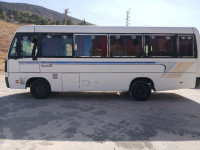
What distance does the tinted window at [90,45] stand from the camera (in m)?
7.86

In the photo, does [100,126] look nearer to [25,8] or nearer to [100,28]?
[100,28]

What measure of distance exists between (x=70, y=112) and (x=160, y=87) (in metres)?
4.22

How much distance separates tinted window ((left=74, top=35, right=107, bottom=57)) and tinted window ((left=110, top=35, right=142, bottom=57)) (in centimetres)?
39

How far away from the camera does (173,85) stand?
316 inches

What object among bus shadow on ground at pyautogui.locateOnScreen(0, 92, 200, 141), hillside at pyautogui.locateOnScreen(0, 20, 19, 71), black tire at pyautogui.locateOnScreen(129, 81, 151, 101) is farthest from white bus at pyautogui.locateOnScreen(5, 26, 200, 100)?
hillside at pyautogui.locateOnScreen(0, 20, 19, 71)

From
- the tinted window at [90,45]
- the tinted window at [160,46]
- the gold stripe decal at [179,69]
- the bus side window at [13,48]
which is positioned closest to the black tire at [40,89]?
the bus side window at [13,48]

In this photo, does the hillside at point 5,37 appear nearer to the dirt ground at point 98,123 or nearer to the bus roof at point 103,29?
the bus roof at point 103,29

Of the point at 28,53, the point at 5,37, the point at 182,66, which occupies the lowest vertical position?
the point at 182,66

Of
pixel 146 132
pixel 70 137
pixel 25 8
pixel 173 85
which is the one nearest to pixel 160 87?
pixel 173 85

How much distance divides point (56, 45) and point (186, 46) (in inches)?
230

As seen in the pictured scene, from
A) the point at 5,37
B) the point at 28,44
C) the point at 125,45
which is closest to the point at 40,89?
the point at 28,44

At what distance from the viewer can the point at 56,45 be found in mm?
7895

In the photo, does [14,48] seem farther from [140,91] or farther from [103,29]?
[140,91]

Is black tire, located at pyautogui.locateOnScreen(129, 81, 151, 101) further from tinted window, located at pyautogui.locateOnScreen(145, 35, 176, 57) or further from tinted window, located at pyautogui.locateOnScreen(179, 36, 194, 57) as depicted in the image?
tinted window, located at pyautogui.locateOnScreen(179, 36, 194, 57)
